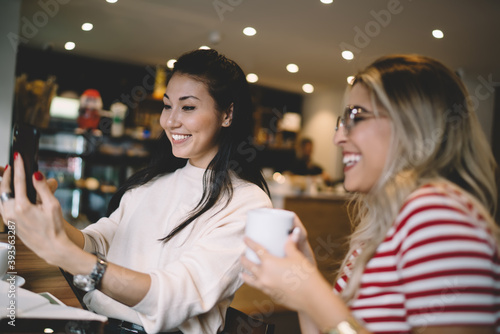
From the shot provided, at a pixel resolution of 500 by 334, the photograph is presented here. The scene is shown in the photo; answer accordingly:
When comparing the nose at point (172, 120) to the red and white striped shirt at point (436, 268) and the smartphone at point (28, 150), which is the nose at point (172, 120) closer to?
the smartphone at point (28, 150)

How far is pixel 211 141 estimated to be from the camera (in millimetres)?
1580

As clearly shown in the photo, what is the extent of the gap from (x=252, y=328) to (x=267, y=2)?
10.5ft

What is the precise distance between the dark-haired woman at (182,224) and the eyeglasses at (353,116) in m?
0.50

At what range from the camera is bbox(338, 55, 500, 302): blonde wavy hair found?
867 millimetres

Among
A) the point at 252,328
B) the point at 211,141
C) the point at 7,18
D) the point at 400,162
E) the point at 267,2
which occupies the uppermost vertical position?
the point at 267,2

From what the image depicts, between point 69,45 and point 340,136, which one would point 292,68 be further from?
point 340,136

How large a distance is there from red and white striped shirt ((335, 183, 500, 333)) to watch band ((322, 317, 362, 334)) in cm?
9

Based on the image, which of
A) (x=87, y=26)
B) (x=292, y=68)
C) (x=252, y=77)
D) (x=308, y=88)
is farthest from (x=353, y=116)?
(x=308, y=88)

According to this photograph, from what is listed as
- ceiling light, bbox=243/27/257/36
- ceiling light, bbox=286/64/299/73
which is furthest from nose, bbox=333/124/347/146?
ceiling light, bbox=286/64/299/73

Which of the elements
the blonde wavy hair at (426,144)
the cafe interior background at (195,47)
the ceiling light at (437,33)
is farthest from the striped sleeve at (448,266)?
the ceiling light at (437,33)

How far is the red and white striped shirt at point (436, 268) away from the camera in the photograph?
2.28 ft

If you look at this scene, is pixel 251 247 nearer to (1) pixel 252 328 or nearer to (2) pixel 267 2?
(1) pixel 252 328

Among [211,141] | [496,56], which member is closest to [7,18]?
[211,141]

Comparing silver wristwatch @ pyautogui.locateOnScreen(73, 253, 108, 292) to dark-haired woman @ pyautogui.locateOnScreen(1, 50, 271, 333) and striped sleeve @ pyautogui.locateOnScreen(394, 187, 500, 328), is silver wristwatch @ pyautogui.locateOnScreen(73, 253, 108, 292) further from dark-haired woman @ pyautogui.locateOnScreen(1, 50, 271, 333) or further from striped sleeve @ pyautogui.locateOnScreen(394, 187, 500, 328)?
striped sleeve @ pyautogui.locateOnScreen(394, 187, 500, 328)
